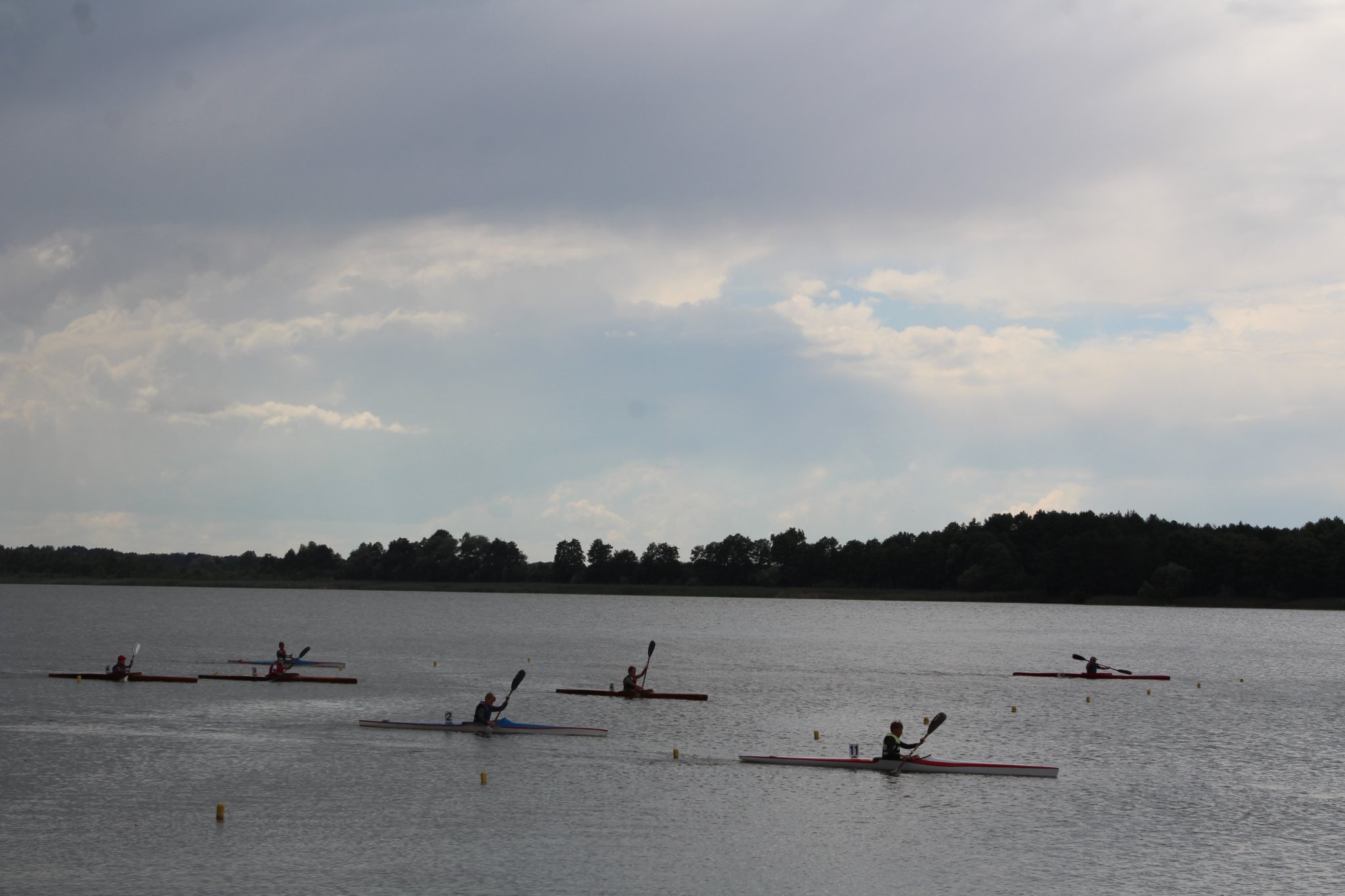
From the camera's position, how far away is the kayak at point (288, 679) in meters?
43.6

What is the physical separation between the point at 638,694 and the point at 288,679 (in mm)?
13154

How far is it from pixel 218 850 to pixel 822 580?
147 metres

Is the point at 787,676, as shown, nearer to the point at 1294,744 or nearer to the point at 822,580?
the point at 1294,744

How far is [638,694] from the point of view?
Answer: 40.2 m

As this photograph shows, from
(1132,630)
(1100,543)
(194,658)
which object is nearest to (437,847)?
(194,658)

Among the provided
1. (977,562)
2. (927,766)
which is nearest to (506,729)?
(927,766)

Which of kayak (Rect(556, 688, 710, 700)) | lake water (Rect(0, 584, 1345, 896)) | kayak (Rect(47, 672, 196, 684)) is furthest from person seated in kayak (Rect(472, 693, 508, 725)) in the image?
kayak (Rect(47, 672, 196, 684))

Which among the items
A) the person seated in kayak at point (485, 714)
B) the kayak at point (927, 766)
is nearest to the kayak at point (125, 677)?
the person seated in kayak at point (485, 714)

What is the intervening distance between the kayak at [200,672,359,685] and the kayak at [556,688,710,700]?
8.41 m

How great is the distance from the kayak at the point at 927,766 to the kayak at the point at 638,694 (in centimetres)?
1295

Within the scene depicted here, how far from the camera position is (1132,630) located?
333ft

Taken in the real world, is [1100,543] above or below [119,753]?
above

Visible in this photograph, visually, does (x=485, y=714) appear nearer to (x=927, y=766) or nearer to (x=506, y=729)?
(x=506, y=729)

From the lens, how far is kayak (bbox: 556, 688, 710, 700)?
131 ft
